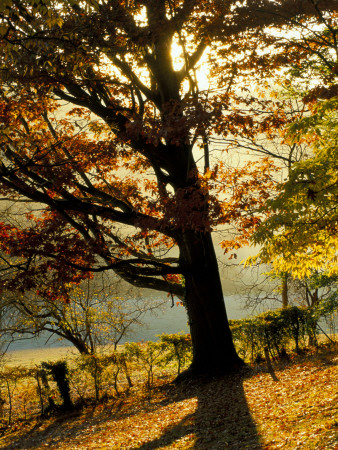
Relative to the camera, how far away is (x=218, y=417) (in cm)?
710

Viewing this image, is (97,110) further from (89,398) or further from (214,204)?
(89,398)

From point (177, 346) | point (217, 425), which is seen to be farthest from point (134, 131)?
point (177, 346)

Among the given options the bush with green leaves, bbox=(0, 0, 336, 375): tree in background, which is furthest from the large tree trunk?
the bush with green leaves

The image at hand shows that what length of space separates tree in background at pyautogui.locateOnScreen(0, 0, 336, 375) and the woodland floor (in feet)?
4.96

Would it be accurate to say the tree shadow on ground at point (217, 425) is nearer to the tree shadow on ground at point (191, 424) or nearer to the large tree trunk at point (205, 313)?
the tree shadow on ground at point (191, 424)

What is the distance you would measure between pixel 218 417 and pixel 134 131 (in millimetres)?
5275

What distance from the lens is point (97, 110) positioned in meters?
10.1

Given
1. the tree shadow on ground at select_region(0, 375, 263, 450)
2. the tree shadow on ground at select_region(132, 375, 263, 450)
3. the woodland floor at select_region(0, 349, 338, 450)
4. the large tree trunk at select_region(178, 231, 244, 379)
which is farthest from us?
the large tree trunk at select_region(178, 231, 244, 379)

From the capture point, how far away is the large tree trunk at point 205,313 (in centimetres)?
1071

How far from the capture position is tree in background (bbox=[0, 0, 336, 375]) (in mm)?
6980

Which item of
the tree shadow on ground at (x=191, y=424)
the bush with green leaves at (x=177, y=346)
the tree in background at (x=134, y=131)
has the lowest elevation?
the tree shadow on ground at (x=191, y=424)

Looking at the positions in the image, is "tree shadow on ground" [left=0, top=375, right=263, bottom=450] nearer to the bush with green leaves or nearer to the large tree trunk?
the large tree trunk

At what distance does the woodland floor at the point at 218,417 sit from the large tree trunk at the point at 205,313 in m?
0.58

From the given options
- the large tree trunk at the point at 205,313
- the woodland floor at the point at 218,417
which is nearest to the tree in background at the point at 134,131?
the large tree trunk at the point at 205,313
